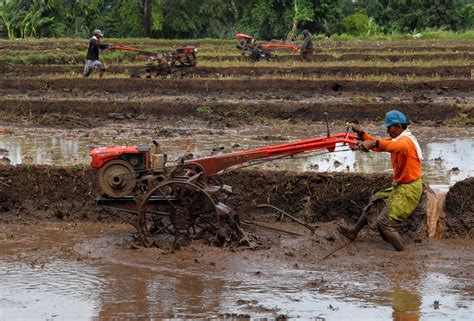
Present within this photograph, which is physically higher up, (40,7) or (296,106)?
(40,7)

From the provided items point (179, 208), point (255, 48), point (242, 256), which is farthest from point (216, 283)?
point (255, 48)

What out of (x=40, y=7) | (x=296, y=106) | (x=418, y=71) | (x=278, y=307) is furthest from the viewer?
(x=40, y=7)

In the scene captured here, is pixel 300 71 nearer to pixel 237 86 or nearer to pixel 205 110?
pixel 237 86

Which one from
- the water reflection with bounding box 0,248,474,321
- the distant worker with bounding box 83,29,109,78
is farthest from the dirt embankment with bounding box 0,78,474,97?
the water reflection with bounding box 0,248,474,321

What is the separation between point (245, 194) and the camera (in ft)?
31.9

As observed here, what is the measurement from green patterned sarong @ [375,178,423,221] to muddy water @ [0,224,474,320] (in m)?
0.41

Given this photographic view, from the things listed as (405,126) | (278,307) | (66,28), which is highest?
(66,28)

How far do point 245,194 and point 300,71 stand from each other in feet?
47.0

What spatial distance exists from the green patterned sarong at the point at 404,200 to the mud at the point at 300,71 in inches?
563

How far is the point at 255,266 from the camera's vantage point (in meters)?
7.82

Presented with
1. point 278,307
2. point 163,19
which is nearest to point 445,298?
point 278,307

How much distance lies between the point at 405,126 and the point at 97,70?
1581 centimetres

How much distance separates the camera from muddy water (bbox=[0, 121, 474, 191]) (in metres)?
11.3

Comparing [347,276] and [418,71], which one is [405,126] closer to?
[347,276]
